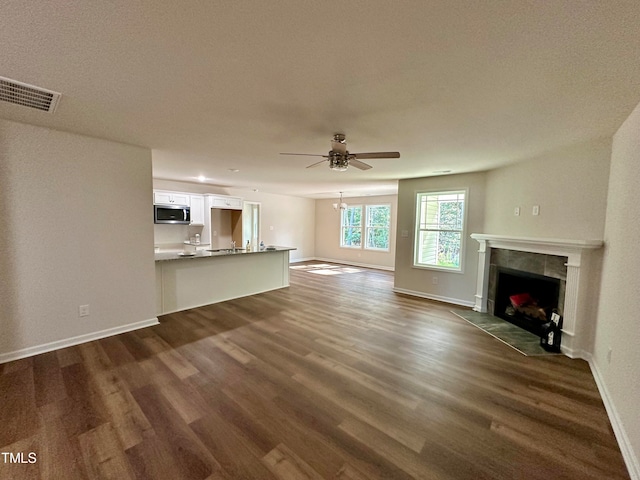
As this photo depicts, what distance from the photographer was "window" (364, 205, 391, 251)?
27.5ft

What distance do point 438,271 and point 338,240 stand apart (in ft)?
15.8

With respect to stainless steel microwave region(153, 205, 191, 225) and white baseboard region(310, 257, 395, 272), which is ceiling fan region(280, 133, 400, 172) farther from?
white baseboard region(310, 257, 395, 272)

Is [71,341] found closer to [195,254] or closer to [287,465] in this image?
[195,254]

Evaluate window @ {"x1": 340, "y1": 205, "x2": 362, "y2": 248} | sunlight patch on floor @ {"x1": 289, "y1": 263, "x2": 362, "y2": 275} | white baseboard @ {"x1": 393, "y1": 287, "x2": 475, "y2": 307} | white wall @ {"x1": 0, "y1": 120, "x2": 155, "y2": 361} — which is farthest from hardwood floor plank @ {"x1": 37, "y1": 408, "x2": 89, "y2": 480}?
window @ {"x1": 340, "y1": 205, "x2": 362, "y2": 248}

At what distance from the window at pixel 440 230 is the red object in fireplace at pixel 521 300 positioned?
3.26 feet

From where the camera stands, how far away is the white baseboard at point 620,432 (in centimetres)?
150

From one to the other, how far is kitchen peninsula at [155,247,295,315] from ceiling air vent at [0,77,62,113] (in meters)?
2.14

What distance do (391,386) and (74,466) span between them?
86.7 inches

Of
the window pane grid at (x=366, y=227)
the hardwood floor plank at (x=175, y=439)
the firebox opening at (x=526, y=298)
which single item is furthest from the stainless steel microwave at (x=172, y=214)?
the firebox opening at (x=526, y=298)

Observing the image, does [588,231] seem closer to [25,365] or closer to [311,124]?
[311,124]

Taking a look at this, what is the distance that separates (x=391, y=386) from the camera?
2.28m

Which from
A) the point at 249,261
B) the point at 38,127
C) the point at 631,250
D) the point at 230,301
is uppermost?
the point at 38,127

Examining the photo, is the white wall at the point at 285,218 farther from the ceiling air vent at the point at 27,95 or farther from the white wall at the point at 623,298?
the white wall at the point at 623,298

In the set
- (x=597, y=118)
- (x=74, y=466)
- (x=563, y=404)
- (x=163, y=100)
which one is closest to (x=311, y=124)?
(x=163, y=100)
